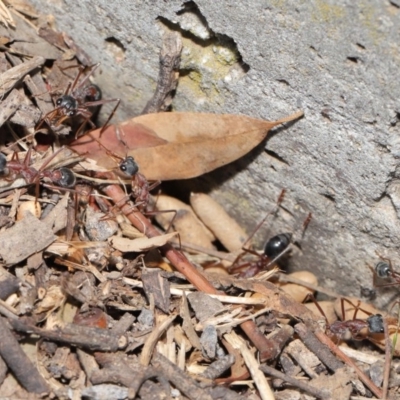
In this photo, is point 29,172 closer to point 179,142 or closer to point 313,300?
point 179,142

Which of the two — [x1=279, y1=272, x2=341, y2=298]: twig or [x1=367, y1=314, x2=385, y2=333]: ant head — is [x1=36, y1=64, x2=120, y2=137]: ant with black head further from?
[x1=367, y1=314, x2=385, y2=333]: ant head

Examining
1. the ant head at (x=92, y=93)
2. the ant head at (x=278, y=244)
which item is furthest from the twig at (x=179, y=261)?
the ant head at (x=278, y=244)

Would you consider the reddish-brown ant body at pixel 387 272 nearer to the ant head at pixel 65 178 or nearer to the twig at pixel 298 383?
the twig at pixel 298 383

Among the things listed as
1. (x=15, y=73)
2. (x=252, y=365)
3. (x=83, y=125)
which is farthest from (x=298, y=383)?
(x=15, y=73)

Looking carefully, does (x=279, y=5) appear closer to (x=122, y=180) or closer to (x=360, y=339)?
(x=122, y=180)

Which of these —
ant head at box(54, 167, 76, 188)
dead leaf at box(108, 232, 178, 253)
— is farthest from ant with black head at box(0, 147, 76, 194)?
dead leaf at box(108, 232, 178, 253)

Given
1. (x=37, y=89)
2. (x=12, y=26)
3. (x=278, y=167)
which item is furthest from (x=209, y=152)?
(x=12, y=26)
